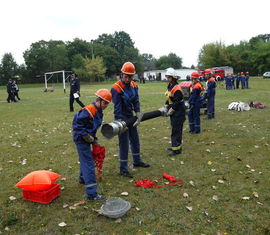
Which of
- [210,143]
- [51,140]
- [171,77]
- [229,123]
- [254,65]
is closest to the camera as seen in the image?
[171,77]

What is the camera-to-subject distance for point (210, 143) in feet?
28.7

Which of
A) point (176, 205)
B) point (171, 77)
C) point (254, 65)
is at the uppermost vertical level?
point (254, 65)

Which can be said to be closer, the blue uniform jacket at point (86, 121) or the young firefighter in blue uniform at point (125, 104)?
the blue uniform jacket at point (86, 121)

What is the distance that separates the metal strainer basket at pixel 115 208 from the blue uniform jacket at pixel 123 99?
6.80 feet

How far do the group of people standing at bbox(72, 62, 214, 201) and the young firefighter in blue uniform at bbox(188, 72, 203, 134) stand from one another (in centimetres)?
214

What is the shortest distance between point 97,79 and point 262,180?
74.8 meters

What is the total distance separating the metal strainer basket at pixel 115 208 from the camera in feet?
14.5

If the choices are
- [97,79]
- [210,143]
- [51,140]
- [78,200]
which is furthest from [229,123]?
[97,79]

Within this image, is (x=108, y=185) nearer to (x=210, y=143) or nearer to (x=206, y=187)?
(x=206, y=187)

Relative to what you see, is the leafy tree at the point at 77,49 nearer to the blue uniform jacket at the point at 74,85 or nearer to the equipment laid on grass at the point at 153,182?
the blue uniform jacket at the point at 74,85

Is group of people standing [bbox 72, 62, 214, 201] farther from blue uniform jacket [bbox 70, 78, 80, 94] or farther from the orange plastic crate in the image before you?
blue uniform jacket [bbox 70, 78, 80, 94]

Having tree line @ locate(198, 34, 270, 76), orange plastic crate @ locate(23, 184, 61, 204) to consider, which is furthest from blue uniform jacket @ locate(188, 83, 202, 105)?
tree line @ locate(198, 34, 270, 76)

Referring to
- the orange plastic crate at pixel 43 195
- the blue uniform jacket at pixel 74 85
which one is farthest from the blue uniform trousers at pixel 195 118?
the blue uniform jacket at pixel 74 85

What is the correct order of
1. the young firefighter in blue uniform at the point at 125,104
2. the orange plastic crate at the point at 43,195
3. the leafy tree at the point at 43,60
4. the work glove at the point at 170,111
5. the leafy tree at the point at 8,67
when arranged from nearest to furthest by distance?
the orange plastic crate at the point at 43,195 < the young firefighter in blue uniform at the point at 125,104 < the work glove at the point at 170,111 < the leafy tree at the point at 8,67 < the leafy tree at the point at 43,60
